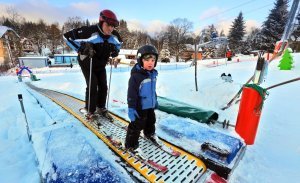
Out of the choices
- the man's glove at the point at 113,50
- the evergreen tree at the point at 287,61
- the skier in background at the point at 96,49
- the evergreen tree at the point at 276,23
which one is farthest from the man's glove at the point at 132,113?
the evergreen tree at the point at 276,23

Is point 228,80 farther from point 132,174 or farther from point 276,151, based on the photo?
point 132,174

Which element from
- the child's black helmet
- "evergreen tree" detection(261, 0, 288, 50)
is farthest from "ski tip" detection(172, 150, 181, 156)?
"evergreen tree" detection(261, 0, 288, 50)

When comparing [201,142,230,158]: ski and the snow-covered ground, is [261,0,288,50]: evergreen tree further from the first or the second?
[201,142,230,158]: ski

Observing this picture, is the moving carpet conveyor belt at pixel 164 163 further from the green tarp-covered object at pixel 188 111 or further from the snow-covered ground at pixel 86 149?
the green tarp-covered object at pixel 188 111

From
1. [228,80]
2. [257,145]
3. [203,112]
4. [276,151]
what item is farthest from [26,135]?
[228,80]

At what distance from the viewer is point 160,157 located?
2506mm

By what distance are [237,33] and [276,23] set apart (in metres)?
13.8

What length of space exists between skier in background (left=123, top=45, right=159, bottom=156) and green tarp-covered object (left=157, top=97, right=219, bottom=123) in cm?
175

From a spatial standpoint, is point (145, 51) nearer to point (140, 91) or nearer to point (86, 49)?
point (140, 91)

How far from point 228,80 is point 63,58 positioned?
1538 inches

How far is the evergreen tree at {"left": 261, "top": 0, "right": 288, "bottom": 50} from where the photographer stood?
30938 mm

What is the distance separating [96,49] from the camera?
350 cm

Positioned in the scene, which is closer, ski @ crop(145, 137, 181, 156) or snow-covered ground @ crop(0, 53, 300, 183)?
snow-covered ground @ crop(0, 53, 300, 183)

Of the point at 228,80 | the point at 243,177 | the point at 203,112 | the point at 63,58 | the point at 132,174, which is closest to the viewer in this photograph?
the point at 132,174
